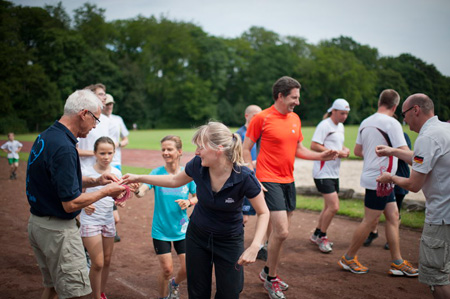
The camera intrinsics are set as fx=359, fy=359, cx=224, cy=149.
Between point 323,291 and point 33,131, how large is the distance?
58869 mm

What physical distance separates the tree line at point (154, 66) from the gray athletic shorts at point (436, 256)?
56558 millimetres

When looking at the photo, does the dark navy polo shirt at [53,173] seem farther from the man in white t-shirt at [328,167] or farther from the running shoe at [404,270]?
the man in white t-shirt at [328,167]

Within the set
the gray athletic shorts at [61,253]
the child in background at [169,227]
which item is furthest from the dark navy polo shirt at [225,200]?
the gray athletic shorts at [61,253]

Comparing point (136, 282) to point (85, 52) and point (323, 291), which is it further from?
point (85, 52)

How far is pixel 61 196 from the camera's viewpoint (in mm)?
3062

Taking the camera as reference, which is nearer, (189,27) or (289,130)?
(289,130)

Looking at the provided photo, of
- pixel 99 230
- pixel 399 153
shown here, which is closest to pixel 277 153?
pixel 399 153

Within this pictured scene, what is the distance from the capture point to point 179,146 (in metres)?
4.89

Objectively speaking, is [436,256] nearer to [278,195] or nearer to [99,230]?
[278,195]

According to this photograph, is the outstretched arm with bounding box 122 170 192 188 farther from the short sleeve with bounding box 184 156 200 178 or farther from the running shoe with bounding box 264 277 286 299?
the running shoe with bounding box 264 277 286 299

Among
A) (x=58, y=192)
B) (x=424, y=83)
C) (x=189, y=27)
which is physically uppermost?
(x=189, y=27)

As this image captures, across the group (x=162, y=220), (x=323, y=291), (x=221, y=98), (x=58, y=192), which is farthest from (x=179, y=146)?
(x=221, y=98)

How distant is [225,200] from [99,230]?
209cm

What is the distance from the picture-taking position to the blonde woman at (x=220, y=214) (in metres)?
3.30
